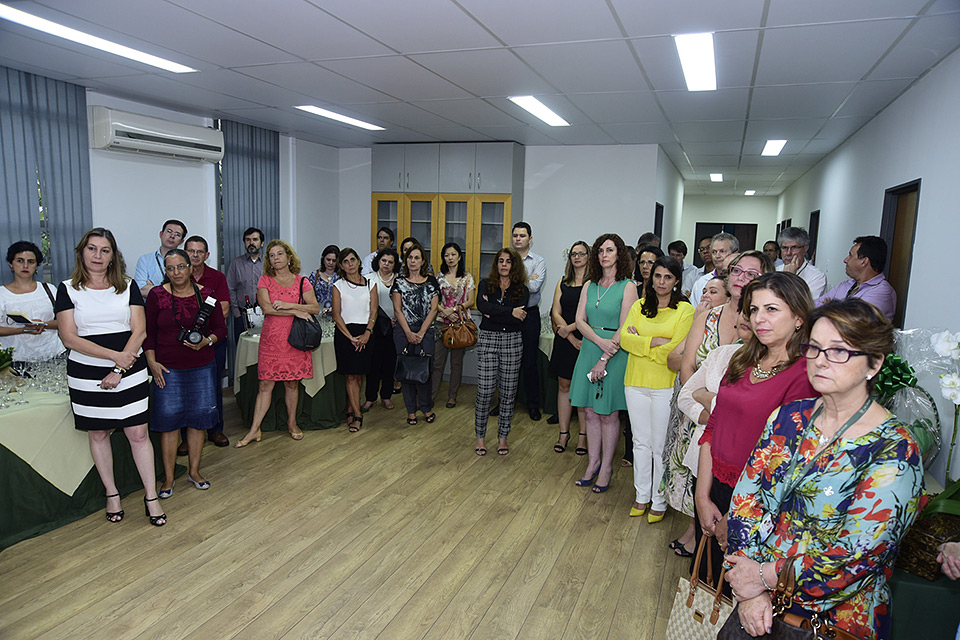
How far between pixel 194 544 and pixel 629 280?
10.1 ft

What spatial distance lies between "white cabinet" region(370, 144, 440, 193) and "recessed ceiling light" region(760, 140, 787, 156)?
155 inches

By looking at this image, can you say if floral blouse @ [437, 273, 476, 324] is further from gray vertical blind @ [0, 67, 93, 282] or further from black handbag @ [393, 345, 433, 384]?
gray vertical blind @ [0, 67, 93, 282]

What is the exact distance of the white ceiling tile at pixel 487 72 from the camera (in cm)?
375

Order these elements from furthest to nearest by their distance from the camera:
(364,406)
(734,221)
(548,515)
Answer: (734,221) → (364,406) → (548,515)

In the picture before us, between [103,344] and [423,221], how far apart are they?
16.1 feet

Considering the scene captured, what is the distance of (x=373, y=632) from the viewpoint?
2633mm

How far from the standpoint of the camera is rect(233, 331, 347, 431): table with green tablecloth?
5.14 m

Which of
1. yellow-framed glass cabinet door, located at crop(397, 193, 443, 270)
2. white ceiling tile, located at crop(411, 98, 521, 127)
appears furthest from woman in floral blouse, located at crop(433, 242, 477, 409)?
yellow-framed glass cabinet door, located at crop(397, 193, 443, 270)

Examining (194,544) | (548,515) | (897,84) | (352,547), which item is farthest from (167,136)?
(897,84)

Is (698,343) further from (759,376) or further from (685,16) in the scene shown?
(685,16)

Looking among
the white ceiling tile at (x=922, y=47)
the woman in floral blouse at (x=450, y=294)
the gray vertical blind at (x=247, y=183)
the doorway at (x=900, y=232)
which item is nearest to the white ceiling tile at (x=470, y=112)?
the woman in floral blouse at (x=450, y=294)

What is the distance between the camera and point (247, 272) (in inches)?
233

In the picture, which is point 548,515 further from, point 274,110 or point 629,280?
point 274,110

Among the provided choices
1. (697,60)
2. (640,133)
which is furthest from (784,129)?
(697,60)
